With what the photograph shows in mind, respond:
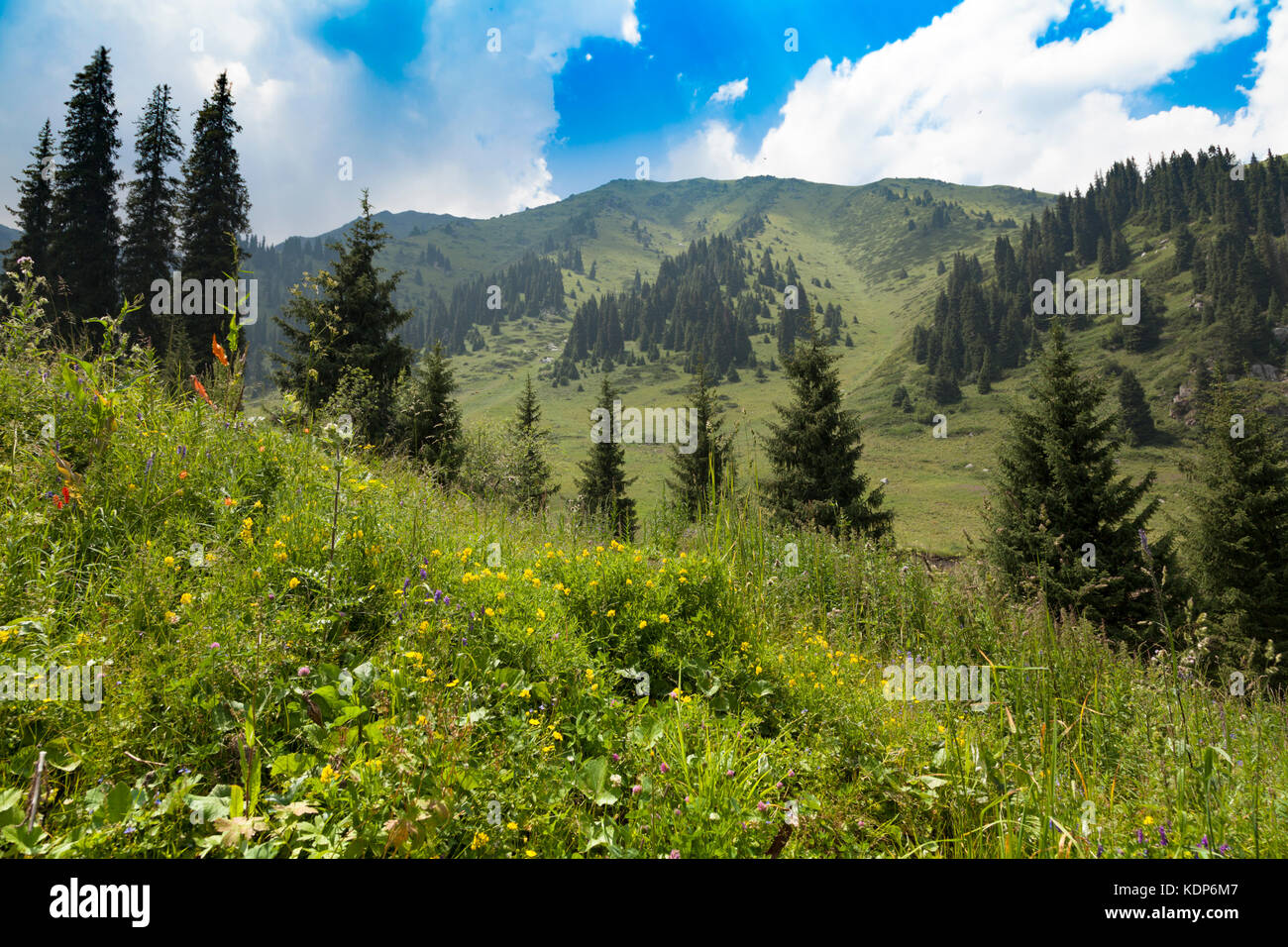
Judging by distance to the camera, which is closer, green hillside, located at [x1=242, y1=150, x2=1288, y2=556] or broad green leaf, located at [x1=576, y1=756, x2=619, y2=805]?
broad green leaf, located at [x1=576, y1=756, x2=619, y2=805]

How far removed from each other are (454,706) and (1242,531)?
28.9 m

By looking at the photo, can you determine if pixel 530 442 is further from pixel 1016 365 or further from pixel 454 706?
pixel 1016 365

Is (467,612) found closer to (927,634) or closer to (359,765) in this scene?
(359,765)

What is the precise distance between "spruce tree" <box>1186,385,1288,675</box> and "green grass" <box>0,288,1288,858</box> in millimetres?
22300

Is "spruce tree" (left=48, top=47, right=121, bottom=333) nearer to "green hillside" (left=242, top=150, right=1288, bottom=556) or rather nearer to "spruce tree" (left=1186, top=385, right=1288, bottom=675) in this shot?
"green hillside" (left=242, top=150, right=1288, bottom=556)

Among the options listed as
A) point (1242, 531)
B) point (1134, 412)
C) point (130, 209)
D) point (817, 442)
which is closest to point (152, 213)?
point (130, 209)

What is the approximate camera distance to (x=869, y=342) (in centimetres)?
16662

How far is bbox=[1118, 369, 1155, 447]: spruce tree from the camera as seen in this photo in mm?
89750

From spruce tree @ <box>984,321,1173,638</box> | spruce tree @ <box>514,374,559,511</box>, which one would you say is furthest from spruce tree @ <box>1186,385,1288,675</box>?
spruce tree @ <box>514,374,559,511</box>

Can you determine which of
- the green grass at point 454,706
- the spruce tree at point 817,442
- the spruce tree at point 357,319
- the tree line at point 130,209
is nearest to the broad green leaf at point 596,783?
the green grass at point 454,706

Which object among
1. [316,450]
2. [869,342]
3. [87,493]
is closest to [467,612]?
[87,493]

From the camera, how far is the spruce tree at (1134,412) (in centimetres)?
8975

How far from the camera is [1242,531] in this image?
1983 cm
